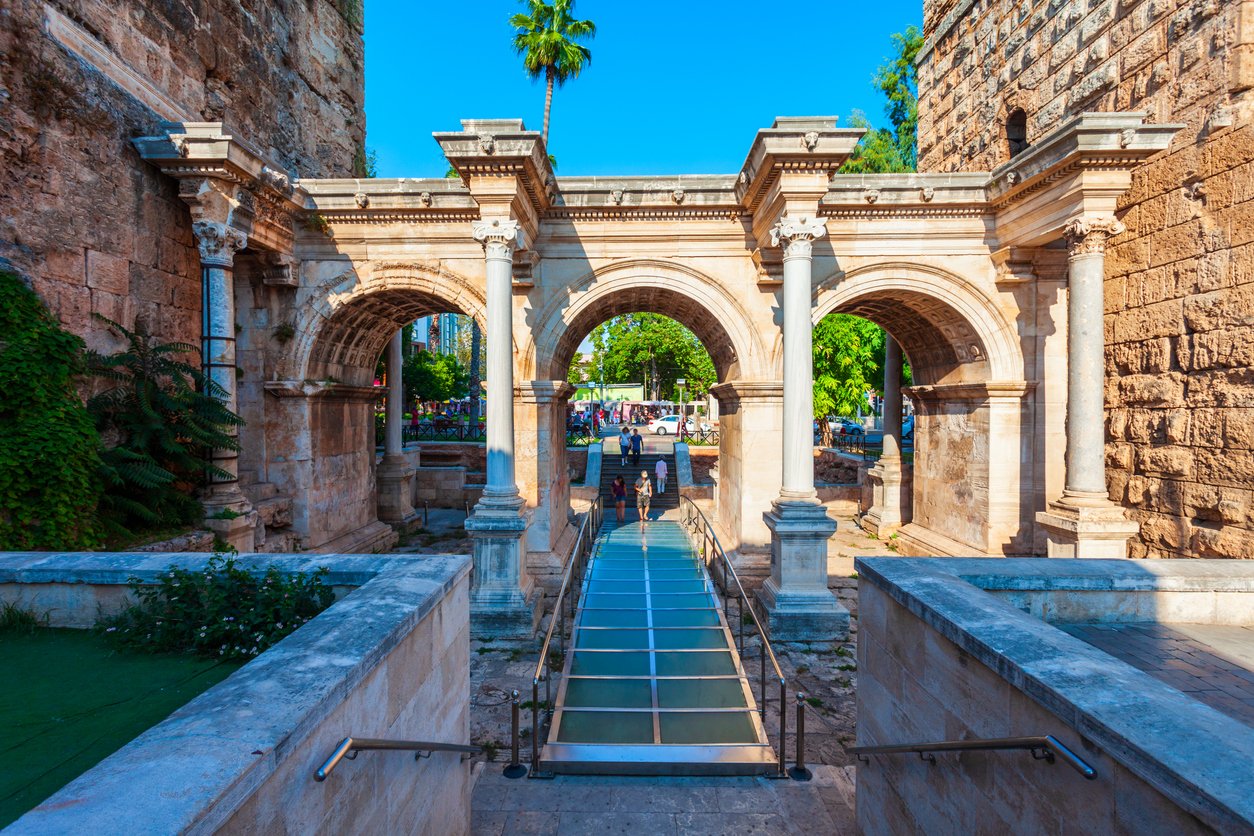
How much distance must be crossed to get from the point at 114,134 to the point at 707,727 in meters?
10.3

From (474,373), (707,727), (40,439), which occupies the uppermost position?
Result: (474,373)

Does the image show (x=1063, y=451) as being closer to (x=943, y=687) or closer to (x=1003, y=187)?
(x=1003, y=187)

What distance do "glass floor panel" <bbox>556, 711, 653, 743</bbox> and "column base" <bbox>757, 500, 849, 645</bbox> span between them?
2971mm

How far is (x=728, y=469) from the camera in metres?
11.4

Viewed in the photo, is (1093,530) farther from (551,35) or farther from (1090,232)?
(551,35)

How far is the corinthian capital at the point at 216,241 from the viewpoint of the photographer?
8055 mm

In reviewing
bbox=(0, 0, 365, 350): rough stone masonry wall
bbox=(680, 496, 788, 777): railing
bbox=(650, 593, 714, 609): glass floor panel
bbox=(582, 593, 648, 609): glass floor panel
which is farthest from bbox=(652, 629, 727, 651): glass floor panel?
bbox=(0, 0, 365, 350): rough stone masonry wall

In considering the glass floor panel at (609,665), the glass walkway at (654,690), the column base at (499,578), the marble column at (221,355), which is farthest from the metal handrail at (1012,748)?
the marble column at (221,355)

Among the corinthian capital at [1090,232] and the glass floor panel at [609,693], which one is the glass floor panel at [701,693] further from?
the corinthian capital at [1090,232]

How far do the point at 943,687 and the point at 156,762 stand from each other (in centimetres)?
348

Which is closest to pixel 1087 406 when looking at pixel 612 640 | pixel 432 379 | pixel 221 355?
pixel 612 640

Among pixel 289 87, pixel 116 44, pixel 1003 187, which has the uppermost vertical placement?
pixel 289 87

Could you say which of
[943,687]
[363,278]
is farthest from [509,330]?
[943,687]

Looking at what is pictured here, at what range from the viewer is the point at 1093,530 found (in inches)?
302
